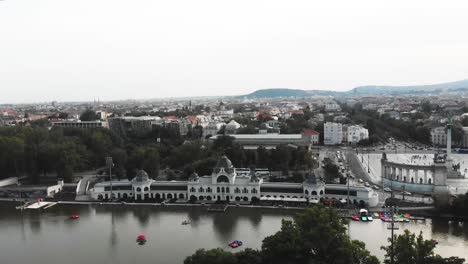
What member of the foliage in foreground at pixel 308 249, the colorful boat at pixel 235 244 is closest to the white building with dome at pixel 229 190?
the colorful boat at pixel 235 244

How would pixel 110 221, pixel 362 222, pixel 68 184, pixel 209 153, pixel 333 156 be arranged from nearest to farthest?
1. pixel 362 222
2. pixel 110 221
3. pixel 68 184
4. pixel 209 153
5. pixel 333 156

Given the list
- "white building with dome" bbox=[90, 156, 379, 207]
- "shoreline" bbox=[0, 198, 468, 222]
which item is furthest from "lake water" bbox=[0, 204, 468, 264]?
"white building with dome" bbox=[90, 156, 379, 207]

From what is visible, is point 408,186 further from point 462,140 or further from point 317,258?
point 462,140

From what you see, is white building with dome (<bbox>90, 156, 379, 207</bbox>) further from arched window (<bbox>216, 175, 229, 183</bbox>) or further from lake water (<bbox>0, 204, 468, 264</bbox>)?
lake water (<bbox>0, 204, 468, 264</bbox>)

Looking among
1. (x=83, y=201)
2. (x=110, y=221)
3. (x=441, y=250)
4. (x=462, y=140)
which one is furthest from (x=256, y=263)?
(x=462, y=140)

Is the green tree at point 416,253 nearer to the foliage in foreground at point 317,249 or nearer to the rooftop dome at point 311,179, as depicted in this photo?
the foliage in foreground at point 317,249
